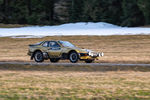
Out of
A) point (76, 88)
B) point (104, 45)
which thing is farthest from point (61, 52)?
point (104, 45)

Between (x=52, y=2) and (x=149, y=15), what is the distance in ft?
55.2

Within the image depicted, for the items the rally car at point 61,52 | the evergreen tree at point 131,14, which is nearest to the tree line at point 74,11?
the evergreen tree at point 131,14

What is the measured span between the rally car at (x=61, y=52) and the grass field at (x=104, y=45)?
445 centimetres

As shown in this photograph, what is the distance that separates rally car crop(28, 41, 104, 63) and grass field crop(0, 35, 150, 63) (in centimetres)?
445

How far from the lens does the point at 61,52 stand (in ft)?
70.0

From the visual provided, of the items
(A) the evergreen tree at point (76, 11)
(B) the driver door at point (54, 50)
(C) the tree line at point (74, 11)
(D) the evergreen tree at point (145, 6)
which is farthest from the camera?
(A) the evergreen tree at point (76, 11)

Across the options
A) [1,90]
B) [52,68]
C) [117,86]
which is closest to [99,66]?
[52,68]

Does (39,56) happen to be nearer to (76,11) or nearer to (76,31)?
(76,31)

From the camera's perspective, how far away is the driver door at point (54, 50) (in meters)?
21.5

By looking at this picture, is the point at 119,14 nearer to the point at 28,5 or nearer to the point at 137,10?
the point at 137,10

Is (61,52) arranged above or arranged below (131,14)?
below

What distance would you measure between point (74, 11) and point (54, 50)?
30.5 m

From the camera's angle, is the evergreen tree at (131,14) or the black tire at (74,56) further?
the evergreen tree at (131,14)

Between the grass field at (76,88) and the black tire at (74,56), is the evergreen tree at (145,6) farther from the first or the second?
the grass field at (76,88)
